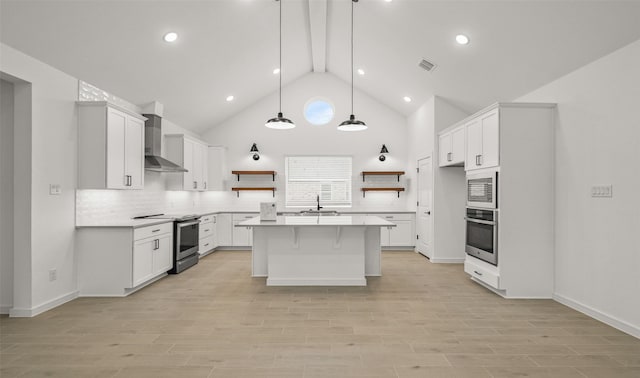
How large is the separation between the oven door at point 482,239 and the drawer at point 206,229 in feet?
15.1

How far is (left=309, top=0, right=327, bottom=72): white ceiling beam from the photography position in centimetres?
521

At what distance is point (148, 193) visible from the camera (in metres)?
5.71

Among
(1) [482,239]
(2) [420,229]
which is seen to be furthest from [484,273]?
(2) [420,229]

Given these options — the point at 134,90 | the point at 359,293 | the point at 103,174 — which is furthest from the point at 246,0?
the point at 359,293

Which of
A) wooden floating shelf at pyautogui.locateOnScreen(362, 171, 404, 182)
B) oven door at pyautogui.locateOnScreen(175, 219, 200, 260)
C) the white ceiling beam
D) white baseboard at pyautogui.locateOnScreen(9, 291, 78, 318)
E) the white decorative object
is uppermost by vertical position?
the white ceiling beam

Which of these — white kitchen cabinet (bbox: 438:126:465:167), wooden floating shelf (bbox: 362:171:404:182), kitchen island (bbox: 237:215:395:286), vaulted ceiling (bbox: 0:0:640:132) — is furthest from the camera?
wooden floating shelf (bbox: 362:171:404:182)

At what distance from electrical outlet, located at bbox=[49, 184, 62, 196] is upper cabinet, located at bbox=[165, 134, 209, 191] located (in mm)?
2581

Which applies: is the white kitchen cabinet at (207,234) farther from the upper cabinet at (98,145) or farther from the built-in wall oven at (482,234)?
the built-in wall oven at (482,234)

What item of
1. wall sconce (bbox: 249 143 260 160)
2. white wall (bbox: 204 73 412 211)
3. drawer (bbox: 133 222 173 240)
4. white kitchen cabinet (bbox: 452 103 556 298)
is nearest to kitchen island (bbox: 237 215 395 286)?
drawer (bbox: 133 222 173 240)

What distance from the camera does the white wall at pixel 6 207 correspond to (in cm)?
348

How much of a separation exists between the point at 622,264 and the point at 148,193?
20.0ft

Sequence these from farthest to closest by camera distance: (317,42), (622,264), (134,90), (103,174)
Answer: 1. (317,42)
2. (134,90)
3. (103,174)
4. (622,264)

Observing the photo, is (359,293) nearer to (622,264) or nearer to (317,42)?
(622,264)

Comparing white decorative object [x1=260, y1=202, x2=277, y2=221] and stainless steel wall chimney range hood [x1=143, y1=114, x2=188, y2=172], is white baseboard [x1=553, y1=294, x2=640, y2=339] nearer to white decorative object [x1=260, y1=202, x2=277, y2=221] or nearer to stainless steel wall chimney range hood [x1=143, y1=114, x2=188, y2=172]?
white decorative object [x1=260, y1=202, x2=277, y2=221]
